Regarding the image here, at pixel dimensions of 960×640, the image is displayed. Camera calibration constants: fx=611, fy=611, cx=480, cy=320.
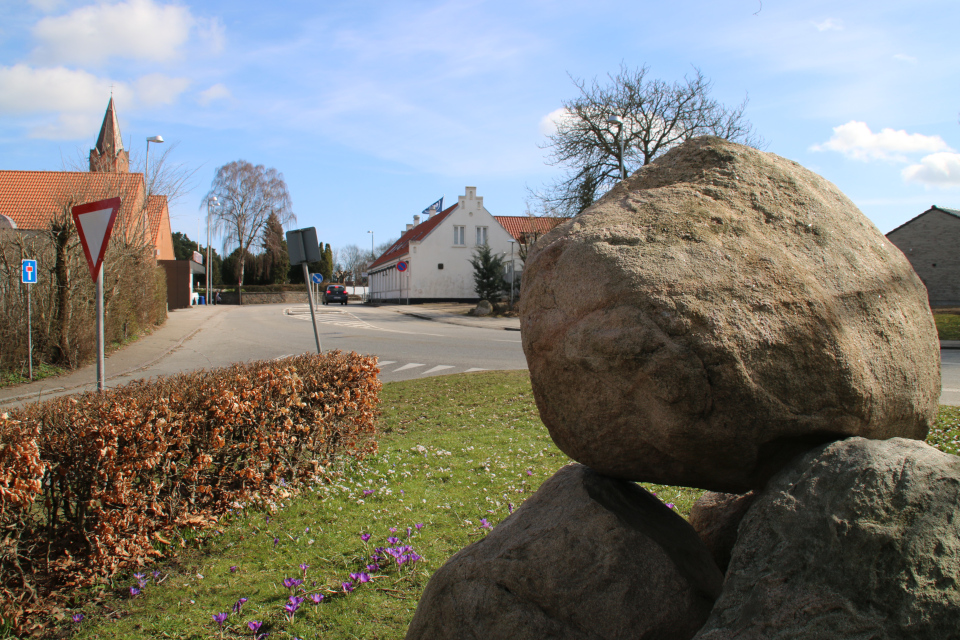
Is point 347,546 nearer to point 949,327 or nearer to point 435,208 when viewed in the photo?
point 949,327

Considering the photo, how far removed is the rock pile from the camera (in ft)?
6.32

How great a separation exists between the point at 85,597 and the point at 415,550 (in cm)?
204

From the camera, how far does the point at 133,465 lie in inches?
152

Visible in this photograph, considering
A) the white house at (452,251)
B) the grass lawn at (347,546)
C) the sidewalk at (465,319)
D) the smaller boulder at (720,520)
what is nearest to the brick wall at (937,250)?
the white house at (452,251)

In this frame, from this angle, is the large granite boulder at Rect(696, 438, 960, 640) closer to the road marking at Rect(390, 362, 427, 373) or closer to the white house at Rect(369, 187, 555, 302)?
the road marking at Rect(390, 362, 427, 373)

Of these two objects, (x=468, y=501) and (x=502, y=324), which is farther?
(x=502, y=324)

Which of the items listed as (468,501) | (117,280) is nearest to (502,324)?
(117,280)

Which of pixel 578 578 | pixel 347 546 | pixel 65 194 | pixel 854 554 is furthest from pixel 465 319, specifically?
pixel 854 554

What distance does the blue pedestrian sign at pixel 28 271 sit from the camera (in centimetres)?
1201

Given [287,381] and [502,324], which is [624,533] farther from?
[502,324]

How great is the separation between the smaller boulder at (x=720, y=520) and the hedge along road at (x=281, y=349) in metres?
7.02

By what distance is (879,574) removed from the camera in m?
1.85

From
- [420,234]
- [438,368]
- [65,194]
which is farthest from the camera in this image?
[420,234]

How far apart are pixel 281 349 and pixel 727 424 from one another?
1666 cm
